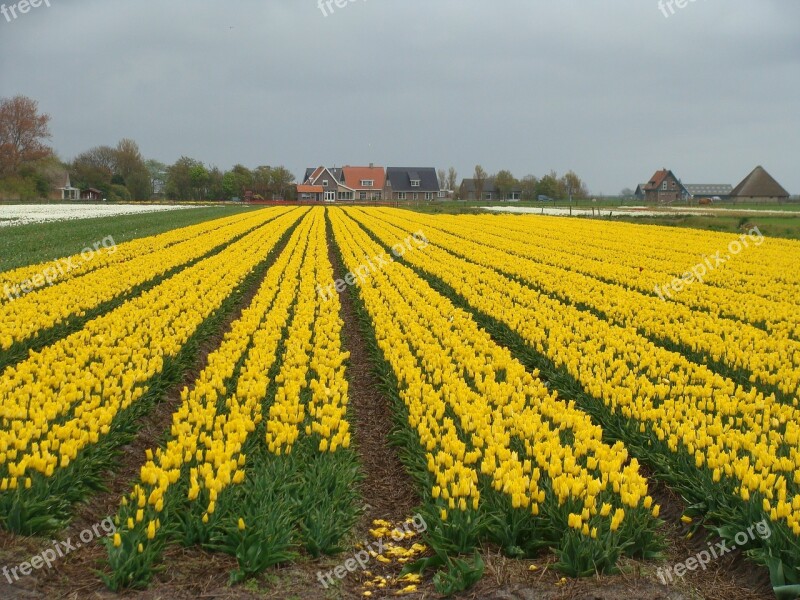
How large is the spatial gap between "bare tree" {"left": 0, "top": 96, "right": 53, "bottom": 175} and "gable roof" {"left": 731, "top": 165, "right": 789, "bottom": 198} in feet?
346

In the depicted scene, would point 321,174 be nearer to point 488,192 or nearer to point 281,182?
point 281,182

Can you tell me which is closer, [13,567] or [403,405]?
[13,567]

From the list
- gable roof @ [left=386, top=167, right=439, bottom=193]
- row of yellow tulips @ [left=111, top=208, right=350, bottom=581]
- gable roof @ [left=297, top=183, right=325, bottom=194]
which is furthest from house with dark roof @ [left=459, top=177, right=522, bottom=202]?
row of yellow tulips @ [left=111, top=208, right=350, bottom=581]

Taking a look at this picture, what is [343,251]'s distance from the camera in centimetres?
2202

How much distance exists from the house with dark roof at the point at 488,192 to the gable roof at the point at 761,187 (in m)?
43.6

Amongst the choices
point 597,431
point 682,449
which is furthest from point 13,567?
point 682,449

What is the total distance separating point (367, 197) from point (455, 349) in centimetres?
10516

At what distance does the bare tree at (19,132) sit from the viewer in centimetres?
8238

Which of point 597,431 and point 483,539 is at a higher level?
point 597,431

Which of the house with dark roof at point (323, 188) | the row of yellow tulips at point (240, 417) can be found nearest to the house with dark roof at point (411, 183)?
the house with dark roof at point (323, 188)

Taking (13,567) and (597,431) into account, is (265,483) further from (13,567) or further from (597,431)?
(597,431)

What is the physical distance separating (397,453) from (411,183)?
359 feet

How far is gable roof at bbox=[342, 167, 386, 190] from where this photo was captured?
112 m

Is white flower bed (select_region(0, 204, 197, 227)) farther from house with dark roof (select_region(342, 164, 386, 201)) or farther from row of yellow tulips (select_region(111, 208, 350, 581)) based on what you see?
house with dark roof (select_region(342, 164, 386, 201))
